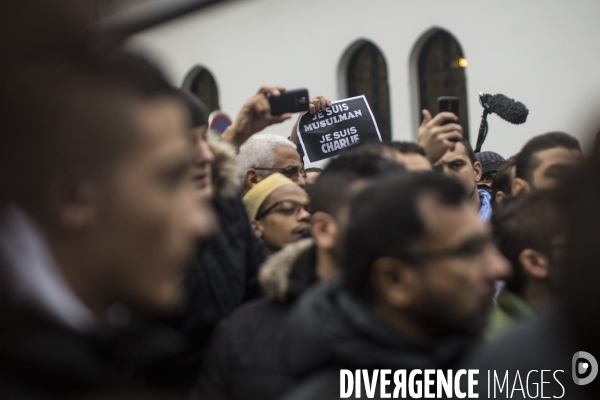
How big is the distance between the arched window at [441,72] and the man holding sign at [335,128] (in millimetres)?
8511

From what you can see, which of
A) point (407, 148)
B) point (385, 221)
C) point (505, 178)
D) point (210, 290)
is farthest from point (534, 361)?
point (505, 178)

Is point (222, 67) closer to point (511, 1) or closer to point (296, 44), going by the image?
point (296, 44)

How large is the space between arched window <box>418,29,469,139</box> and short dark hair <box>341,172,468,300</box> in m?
11.5

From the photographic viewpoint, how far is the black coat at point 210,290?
2.76 metres

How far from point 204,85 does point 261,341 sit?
15.6m

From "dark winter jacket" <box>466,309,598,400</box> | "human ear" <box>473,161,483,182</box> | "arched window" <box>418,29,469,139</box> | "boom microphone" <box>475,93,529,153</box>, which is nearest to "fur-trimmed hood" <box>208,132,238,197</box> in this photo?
"dark winter jacket" <box>466,309,598,400</box>

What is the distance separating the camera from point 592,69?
1132cm

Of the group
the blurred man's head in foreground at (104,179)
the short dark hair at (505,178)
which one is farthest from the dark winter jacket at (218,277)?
Answer: the short dark hair at (505,178)

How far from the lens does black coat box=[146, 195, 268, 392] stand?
276 cm

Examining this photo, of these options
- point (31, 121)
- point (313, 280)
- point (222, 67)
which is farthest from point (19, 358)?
point (222, 67)

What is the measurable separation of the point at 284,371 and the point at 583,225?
1.12 m

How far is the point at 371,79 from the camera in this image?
14844mm

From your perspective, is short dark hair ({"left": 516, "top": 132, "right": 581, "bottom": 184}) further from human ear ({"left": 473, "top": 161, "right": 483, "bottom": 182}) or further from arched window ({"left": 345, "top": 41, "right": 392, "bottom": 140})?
arched window ({"left": 345, "top": 41, "right": 392, "bottom": 140})

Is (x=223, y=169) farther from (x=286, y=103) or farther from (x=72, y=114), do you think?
(x=72, y=114)
